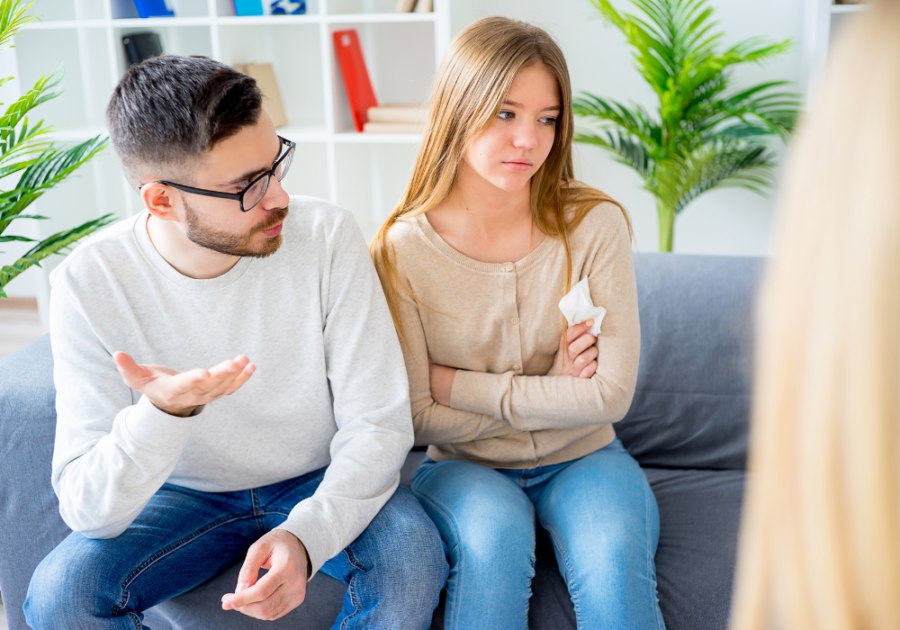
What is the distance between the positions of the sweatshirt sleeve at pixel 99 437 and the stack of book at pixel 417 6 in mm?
1757

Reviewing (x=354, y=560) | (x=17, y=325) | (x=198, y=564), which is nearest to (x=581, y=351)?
(x=354, y=560)

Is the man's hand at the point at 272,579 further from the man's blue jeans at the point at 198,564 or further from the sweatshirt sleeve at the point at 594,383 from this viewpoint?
the sweatshirt sleeve at the point at 594,383

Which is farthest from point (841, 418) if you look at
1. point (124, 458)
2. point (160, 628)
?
point (160, 628)

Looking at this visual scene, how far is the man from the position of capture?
1.17 m

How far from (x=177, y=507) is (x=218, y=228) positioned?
49 centimetres

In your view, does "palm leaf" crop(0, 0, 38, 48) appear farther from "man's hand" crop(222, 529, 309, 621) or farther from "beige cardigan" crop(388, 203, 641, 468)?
"man's hand" crop(222, 529, 309, 621)

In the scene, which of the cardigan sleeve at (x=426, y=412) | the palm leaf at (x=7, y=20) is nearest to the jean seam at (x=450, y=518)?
the cardigan sleeve at (x=426, y=412)

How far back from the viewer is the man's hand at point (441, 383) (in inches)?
58.2

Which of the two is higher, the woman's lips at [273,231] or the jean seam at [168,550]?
the woman's lips at [273,231]

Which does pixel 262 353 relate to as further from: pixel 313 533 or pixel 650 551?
pixel 650 551

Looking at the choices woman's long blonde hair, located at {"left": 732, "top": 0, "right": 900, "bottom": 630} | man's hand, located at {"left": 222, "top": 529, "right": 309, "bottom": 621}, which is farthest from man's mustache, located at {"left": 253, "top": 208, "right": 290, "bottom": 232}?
woman's long blonde hair, located at {"left": 732, "top": 0, "right": 900, "bottom": 630}

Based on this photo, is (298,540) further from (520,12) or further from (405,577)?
(520,12)

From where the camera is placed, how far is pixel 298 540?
3.86 feet

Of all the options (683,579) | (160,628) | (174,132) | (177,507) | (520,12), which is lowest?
(160,628)
